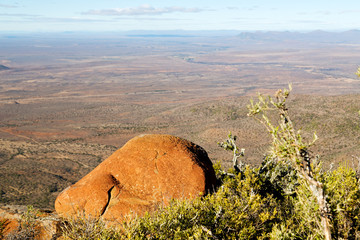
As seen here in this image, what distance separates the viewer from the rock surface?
10.5m

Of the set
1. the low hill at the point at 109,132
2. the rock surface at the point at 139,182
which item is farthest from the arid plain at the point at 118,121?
the rock surface at the point at 139,182

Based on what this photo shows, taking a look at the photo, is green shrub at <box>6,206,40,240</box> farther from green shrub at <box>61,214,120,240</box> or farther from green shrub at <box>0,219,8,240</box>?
green shrub at <box>61,214,120,240</box>

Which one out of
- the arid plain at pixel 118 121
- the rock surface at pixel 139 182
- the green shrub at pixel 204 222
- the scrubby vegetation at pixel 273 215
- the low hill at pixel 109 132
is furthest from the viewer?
the arid plain at pixel 118 121

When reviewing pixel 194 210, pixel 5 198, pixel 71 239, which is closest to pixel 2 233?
pixel 71 239

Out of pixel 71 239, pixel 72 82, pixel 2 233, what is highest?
pixel 71 239

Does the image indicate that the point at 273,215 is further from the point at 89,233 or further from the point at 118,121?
the point at 118,121

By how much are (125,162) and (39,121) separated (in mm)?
64858

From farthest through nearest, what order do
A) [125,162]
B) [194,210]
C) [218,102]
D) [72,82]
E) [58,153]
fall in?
[72,82] → [218,102] → [58,153] → [125,162] → [194,210]

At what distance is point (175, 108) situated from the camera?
80562 mm

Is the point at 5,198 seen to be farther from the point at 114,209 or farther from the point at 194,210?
the point at 194,210

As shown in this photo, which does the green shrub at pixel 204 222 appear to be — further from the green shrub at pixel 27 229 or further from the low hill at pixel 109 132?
the low hill at pixel 109 132

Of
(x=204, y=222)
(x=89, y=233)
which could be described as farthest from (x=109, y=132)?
(x=89, y=233)

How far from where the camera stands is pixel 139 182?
11133 mm

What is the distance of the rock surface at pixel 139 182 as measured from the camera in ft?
34.6
